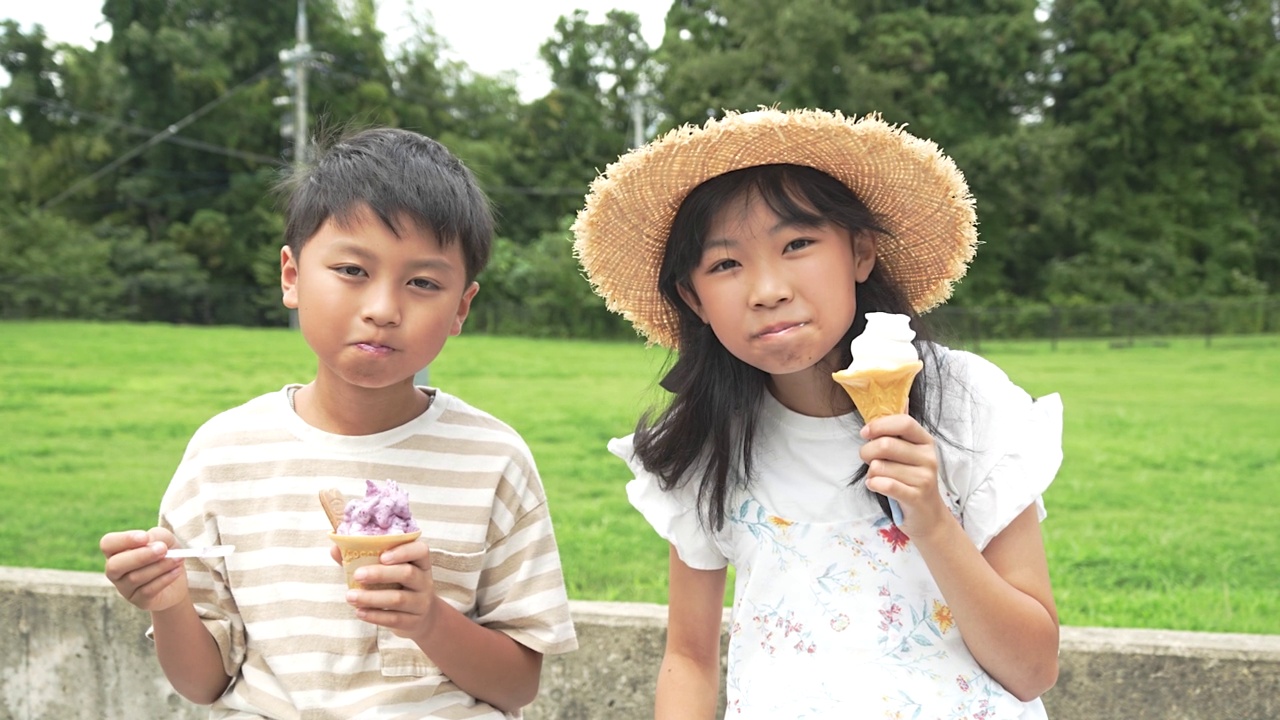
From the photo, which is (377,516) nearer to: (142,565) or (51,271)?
(142,565)

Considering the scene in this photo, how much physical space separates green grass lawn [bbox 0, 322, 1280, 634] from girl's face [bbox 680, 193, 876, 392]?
1.74ft

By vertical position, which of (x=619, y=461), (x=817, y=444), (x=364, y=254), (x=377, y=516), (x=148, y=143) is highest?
(x=148, y=143)

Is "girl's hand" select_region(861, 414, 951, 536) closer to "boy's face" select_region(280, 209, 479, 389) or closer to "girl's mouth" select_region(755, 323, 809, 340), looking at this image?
"girl's mouth" select_region(755, 323, 809, 340)

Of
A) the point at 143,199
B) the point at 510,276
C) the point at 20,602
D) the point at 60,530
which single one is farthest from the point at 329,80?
the point at 20,602

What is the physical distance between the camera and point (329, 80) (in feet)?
134

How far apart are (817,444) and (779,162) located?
551 millimetres

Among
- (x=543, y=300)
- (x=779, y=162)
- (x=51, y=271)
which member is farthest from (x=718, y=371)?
(x=51, y=271)

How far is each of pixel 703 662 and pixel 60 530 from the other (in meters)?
4.52

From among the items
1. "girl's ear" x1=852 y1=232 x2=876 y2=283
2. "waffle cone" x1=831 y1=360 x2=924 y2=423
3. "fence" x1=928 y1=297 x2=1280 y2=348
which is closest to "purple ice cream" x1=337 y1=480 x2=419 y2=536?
"waffle cone" x1=831 y1=360 x2=924 y2=423

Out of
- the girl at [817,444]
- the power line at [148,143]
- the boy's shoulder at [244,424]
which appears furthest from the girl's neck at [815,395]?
the power line at [148,143]

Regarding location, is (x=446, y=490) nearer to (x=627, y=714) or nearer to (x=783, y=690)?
(x=783, y=690)

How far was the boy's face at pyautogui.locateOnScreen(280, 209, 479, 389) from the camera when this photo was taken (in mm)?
2180

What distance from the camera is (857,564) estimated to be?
221 centimetres

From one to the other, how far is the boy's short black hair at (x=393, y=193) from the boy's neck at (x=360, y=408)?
279 millimetres
